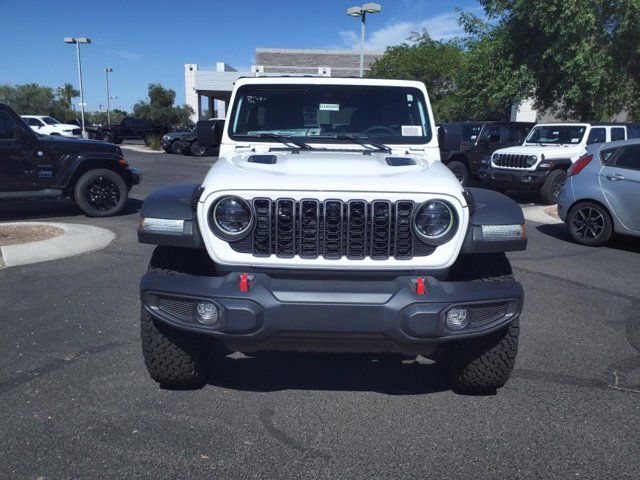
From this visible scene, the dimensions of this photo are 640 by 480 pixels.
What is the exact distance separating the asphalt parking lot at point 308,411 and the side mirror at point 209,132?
165 centimetres

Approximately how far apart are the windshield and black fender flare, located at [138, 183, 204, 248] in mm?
11773

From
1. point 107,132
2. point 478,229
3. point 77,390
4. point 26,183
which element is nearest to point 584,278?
point 478,229

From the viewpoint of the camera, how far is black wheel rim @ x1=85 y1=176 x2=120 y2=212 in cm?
943

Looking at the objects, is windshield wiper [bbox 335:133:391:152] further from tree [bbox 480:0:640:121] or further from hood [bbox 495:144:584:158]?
tree [bbox 480:0:640:121]

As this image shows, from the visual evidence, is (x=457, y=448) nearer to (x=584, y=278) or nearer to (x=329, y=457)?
(x=329, y=457)

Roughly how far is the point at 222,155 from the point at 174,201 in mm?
1090

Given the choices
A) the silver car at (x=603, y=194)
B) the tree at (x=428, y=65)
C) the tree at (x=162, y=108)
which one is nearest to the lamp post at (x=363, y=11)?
the tree at (x=428, y=65)

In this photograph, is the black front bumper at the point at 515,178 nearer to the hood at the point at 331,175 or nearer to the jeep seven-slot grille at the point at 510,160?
the jeep seven-slot grille at the point at 510,160

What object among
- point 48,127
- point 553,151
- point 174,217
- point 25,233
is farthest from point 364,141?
point 48,127

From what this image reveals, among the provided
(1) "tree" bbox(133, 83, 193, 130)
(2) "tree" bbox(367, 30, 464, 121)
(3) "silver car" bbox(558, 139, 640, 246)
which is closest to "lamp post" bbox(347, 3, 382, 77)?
(2) "tree" bbox(367, 30, 464, 121)

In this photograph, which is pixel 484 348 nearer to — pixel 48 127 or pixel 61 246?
pixel 61 246

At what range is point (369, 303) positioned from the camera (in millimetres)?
2732

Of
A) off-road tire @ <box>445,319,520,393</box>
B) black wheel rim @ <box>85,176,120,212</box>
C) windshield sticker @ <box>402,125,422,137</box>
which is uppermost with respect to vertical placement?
windshield sticker @ <box>402,125,422,137</box>

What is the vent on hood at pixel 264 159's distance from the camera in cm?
340
